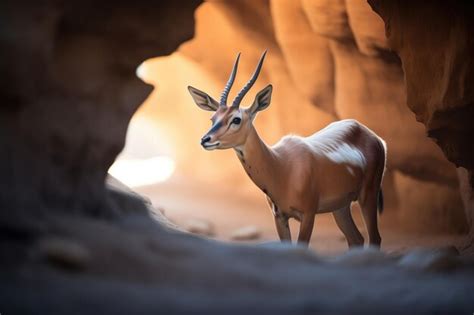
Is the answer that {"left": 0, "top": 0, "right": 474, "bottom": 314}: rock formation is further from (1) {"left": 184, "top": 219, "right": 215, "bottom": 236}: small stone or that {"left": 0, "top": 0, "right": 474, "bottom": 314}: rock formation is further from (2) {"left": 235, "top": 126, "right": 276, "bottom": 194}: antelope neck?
(1) {"left": 184, "top": 219, "right": 215, "bottom": 236}: small stone

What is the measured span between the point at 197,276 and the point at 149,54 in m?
2.13

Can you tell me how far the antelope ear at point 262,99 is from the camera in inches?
268

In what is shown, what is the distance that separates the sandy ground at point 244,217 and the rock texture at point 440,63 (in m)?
1.91

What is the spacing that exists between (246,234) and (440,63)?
465 centimetres

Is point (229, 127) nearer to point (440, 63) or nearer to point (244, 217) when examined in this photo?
point (440, 63)

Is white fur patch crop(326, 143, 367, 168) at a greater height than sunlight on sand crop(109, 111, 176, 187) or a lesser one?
lesser

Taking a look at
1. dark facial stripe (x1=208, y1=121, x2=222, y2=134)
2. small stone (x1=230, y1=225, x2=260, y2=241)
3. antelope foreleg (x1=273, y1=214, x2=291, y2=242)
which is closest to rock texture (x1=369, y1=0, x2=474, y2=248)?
antelope foreleg (x1=273, y1=214, x2=291, y2=242)

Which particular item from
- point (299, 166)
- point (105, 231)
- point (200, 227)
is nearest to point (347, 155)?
point (299, 166)

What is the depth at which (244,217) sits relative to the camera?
11727 mm

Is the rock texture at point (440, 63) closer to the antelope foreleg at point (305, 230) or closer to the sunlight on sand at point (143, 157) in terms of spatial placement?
the antelope foreleg at point (305, 230)

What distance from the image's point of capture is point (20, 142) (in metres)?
3.99

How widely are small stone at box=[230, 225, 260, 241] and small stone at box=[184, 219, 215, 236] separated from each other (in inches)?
19.1

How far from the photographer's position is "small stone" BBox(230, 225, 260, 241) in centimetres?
1027

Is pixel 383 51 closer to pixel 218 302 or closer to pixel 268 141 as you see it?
pixel 268 141
